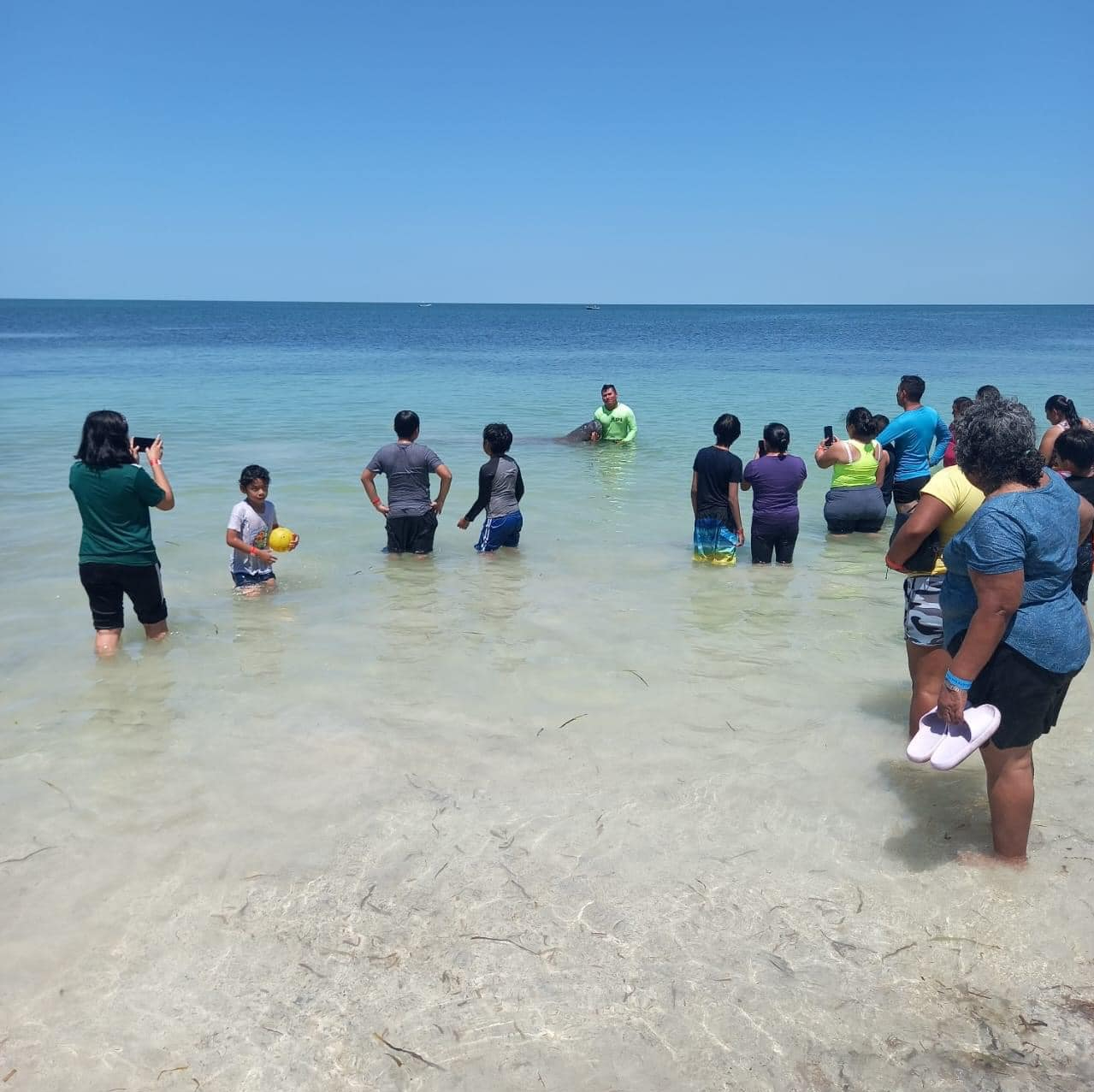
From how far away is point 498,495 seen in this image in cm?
873

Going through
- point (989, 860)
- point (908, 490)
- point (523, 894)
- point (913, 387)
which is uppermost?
point (913, 387)

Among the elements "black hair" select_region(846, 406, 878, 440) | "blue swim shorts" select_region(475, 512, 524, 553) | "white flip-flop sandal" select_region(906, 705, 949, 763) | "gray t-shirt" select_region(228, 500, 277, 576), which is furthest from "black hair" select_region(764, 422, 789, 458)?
"white flip-flop sandal" select_region(906, 705, 949, 763)

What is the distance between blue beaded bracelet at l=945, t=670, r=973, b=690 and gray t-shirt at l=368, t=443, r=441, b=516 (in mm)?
5461

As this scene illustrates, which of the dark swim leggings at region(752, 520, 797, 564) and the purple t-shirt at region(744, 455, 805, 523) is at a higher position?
the purple t-shirt at region(744, 455, 805, 523)

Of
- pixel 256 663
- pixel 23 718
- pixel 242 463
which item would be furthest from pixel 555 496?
pixel 23 718

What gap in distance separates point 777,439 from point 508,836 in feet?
16.7

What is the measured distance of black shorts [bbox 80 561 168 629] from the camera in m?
5.96

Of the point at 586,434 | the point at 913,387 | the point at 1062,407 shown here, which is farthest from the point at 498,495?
the point at 586,434

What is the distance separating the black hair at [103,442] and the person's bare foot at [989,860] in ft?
16.6

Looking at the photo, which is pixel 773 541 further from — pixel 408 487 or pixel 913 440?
pixel 408 487

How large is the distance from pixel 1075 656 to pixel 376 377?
32.5 meters

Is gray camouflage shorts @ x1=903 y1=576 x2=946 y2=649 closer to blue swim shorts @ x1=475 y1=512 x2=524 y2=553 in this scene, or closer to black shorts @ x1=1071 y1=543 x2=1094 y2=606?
black shorts @ x1=1071 y1=543 x2=1094 y2=606

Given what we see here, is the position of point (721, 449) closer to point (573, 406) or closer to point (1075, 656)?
point (1075, 656)

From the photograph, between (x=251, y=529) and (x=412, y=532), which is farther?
(x=412, y=532)
